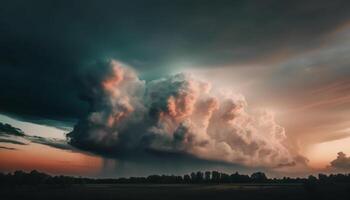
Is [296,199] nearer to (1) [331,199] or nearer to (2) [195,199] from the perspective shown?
(1) [331,199]

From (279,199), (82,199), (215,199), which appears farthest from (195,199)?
(82,199)

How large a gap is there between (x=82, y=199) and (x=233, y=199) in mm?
52665

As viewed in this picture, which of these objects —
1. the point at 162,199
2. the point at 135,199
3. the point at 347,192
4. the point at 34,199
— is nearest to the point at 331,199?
the point at 347,192

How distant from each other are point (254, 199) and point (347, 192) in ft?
130

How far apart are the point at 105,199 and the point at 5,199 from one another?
33947mm

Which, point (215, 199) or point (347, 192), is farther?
point (347, 192)

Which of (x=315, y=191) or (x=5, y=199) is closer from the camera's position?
(x=5, y=199)

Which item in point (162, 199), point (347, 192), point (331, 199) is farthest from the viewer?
point (347, 192)

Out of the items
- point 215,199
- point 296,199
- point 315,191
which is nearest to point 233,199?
point 215,199

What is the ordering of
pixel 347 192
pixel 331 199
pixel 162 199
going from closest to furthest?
pixel 331 199 < pixel 162 199 < pixel 347 192

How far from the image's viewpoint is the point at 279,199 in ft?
404

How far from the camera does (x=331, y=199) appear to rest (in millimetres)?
116688

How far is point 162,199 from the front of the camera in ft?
408

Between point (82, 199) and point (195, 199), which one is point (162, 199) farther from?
point (82, 199)
